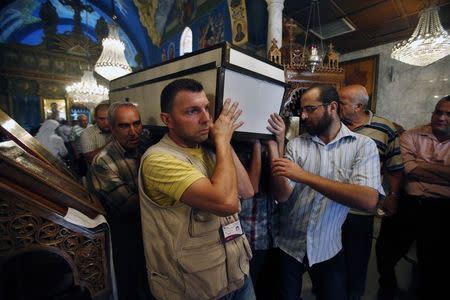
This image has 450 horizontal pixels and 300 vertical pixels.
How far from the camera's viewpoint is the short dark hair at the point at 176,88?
1.06 m

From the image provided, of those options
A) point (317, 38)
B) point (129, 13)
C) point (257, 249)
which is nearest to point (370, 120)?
point (257, 249)

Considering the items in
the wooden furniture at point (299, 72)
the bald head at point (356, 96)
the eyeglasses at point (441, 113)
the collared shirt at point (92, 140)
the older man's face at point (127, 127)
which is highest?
the wooden furniture at point (299, 72)

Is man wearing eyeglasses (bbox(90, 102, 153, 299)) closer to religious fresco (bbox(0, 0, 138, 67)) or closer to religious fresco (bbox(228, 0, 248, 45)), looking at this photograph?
religious fresco (bbox(228, 0, 248, 45))

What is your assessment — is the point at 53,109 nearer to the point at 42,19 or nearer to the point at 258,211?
the point at 42,19

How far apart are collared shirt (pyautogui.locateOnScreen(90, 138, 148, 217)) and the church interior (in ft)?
0.49

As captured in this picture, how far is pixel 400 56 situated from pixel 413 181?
8.97 ft

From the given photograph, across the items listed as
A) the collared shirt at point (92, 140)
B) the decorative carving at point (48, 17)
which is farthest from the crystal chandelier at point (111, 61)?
the decorative carving at point (48, 17)

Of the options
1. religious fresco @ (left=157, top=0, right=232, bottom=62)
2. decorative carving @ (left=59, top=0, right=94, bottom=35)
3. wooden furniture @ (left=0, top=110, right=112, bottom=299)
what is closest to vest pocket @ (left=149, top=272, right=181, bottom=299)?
wooden furniture @ (left=0, top=110, right=112, bottom=299)

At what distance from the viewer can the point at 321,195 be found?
5.13 ft

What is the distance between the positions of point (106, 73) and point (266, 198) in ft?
17.2

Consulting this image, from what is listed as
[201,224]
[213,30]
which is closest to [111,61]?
[213,30]

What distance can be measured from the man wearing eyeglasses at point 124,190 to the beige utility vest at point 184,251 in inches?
20.5

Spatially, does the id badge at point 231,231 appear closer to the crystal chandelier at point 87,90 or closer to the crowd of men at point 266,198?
the crowd of men at point 266,198

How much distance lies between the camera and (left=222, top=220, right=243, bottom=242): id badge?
1.16 m
